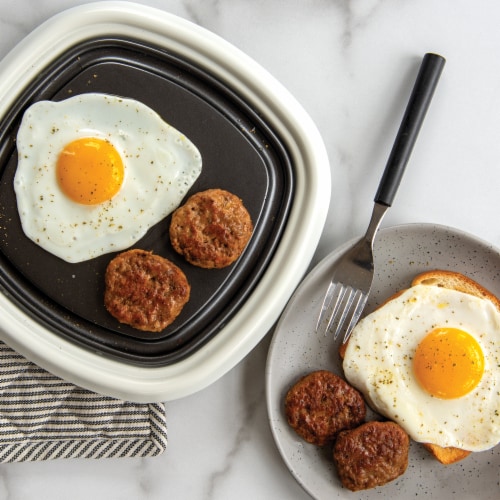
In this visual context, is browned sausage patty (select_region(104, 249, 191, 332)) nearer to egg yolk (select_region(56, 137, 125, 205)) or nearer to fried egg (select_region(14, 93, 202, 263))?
fried egg (select_region(14, 93, 202, 263))

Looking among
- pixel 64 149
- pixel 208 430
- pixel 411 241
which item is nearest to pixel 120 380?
pixel 208 430

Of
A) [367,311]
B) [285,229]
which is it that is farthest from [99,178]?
[367,311]

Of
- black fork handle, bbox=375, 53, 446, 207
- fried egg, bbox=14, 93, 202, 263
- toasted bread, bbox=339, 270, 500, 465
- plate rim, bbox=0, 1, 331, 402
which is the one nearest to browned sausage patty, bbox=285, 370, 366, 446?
toasted bread, bbox=339, 270, 500, 465

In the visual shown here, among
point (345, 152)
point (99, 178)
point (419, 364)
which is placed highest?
point (345, 152)

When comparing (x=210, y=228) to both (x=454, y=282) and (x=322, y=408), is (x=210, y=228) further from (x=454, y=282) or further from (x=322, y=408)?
(x=454, y=282)

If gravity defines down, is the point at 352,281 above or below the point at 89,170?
below

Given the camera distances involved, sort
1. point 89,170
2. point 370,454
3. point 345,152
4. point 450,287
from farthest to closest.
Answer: point 345,152, point 450,287, point 370,454, point 89,170
